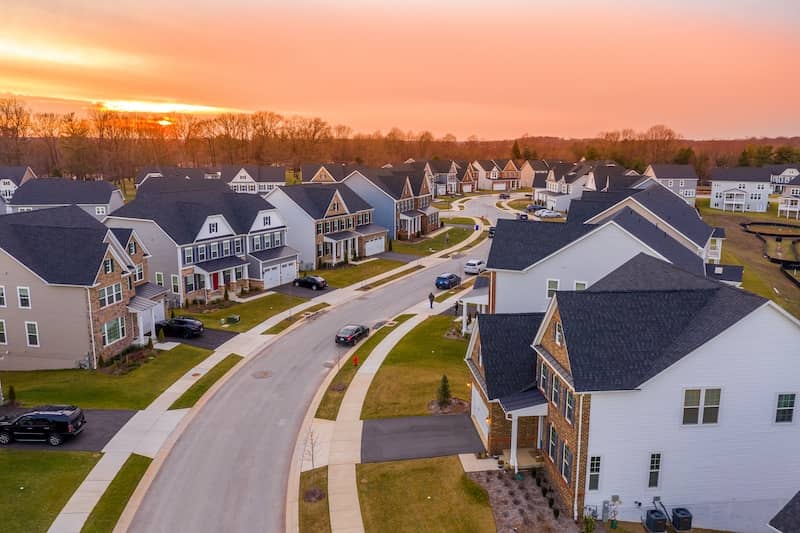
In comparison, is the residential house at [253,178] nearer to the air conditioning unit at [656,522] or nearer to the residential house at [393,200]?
the residential house at [393,200]

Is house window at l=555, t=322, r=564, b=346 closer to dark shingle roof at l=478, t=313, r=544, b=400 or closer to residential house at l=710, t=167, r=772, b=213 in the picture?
dark shingle roof at l=478, t=313, r=544, b=400

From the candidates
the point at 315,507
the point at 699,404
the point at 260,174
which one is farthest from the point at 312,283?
the point at 260,174

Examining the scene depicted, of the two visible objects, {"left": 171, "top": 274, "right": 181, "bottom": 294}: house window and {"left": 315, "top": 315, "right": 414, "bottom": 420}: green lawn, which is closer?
{"left": 315, "top": 315, "right": 414, "bottom": 420}: green lawn

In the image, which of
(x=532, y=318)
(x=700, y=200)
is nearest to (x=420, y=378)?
(x=532, y=318)

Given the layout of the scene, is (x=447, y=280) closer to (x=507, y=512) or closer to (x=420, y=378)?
(x=420, y=378)

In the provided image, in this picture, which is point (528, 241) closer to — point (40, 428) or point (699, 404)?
point (699, 404)

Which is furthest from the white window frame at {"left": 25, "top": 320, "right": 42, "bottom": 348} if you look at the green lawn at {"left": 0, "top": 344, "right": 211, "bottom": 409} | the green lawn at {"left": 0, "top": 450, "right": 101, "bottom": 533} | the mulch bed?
the mulch bed
